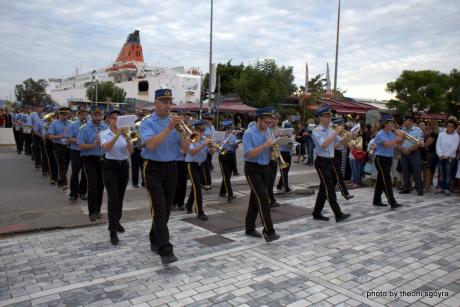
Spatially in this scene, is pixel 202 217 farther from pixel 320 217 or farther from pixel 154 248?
pixel 320 217

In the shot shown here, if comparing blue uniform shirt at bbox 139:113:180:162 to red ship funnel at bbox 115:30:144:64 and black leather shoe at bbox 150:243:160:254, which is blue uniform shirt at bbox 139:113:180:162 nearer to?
black leather shoe at bbox 150:243:160:254

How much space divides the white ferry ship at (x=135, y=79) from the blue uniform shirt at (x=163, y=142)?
58.3 metres

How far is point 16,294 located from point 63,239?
186 cm

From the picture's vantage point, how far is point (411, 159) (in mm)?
10156

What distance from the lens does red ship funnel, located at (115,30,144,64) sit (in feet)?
258

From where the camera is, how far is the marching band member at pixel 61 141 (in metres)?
9.41

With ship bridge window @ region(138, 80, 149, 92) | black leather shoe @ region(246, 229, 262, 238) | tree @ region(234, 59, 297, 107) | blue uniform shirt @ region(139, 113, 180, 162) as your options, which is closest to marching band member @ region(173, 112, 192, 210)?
black leather shoe @ region(246, 229, 262, 238)

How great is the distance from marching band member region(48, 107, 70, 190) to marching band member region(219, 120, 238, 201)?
362cm

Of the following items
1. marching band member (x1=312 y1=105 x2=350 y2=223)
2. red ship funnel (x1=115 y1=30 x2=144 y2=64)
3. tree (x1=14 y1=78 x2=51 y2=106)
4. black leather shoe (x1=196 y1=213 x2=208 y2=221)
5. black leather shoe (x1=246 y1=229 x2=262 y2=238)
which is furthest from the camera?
red ship funnel (x1=115 y1=30 x2=144 y2=64)

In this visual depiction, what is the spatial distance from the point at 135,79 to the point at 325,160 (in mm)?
69251

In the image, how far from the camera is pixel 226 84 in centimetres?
4738

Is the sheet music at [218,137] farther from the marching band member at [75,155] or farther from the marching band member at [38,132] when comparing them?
the marching band member at [38,132]

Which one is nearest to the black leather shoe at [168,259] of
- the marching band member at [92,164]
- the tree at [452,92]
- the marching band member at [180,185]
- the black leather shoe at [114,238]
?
the black leather shoe at [114,238]

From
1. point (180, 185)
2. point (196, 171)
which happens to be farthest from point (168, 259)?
point (180, 185)
